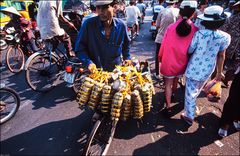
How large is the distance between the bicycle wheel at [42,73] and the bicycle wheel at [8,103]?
68 cm

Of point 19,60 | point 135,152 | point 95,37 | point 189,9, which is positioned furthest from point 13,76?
point 189,9

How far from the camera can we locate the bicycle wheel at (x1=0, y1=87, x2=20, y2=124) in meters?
3.61

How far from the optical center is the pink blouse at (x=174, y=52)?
3.17 metres

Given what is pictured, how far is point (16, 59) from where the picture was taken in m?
5.96

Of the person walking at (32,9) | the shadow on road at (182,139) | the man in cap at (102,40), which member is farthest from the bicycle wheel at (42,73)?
the person walking at (32,9)

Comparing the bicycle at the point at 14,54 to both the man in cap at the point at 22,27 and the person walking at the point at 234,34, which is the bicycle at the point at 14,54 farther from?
the person walking at the point at 234,34

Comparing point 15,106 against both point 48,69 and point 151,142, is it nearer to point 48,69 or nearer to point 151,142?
point 48,69

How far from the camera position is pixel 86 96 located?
2322 millimetres

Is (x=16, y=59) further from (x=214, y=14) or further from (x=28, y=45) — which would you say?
(x=214, y=14)

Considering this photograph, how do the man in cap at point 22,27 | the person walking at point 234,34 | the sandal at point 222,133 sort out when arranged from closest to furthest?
the sandal at point 222,133, the person walking at point 234,34, the man in cap at point 22,27

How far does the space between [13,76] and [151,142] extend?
15.1ft

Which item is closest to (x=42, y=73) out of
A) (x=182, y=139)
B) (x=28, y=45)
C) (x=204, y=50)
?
(x=28, y=45)

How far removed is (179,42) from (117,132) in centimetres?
199

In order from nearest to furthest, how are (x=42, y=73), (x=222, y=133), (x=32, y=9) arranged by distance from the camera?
(x=222, y=133) < (x=42, y=73) < (x=32, y=9)
